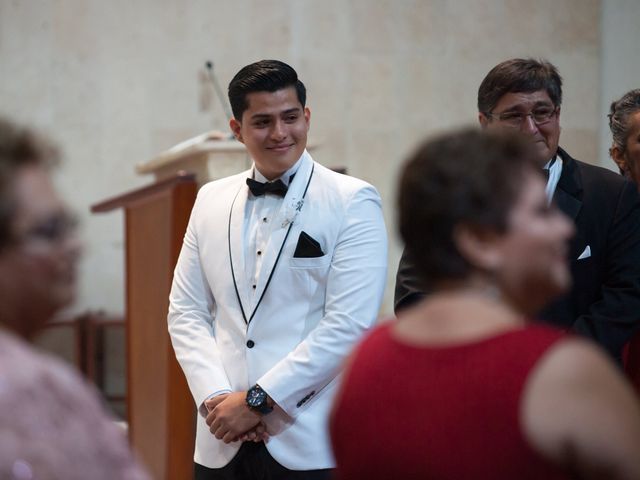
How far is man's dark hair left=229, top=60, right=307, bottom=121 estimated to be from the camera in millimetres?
3094

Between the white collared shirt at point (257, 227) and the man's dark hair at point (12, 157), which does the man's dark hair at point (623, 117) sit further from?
the man's dark hair at point (12, 157)

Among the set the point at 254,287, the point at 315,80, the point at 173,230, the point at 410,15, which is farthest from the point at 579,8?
the point at 254,287

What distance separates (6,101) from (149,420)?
4693mm

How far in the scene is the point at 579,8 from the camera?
27.8ft

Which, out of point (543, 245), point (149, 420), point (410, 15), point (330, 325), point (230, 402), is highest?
point (410, 15)

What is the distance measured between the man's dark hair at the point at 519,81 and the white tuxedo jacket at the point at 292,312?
1.55 feet

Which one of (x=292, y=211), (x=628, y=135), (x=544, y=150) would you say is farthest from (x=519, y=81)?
(x=292, y=211)

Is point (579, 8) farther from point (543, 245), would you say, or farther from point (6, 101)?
point (543, 245)

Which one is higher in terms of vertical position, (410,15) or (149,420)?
(410,15)

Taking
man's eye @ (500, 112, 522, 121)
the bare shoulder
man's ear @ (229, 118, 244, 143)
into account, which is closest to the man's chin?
man's eye @ (500, 112, 522, 121)

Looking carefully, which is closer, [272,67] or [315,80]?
[272,67]

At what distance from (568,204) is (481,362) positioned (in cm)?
157

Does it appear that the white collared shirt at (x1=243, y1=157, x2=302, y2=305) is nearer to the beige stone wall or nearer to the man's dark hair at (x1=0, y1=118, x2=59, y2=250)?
the man's dark hair at (x1=0, y1=118, x2=59, y2=250)

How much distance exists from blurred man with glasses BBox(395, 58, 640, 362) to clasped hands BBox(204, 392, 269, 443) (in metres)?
0.52
